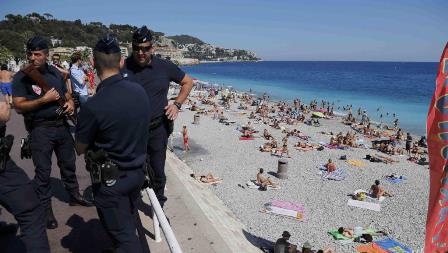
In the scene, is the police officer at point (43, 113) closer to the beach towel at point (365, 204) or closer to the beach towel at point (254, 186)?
the beach towel at point (254, 186)

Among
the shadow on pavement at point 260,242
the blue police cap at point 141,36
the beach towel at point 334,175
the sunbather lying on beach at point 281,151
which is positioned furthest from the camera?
the sunbather lying on beach at point 281,151

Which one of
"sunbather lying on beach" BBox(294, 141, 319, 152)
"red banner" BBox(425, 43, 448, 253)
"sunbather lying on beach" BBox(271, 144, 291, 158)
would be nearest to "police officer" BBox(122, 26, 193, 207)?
"red banner" BBox(425, 43, 448, 253)

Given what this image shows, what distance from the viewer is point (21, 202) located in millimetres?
2971

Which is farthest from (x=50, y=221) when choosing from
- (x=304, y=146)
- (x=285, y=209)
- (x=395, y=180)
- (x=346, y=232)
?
(x=304, y=146)

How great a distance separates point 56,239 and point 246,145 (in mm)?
16437

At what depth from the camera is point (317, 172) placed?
15.5 meters

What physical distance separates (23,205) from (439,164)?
12.7 feet

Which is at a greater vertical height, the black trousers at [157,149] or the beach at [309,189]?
the black trousers at [157,149]

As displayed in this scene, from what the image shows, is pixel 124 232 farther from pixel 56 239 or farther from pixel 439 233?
pixel 439 233

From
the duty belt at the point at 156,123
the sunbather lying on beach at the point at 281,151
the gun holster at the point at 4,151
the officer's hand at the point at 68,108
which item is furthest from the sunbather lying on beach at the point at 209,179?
the gun holster at the point at 4,151

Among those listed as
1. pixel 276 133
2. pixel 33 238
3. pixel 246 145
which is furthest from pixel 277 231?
pixel 276 133

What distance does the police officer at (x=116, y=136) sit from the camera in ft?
7.78

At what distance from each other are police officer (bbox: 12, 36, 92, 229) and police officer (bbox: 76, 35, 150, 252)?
1764mm

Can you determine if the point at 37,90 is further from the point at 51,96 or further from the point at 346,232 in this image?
the point at 346,232
